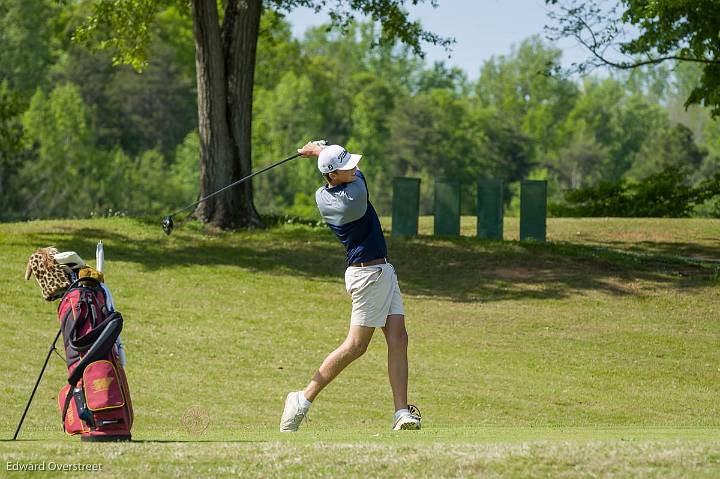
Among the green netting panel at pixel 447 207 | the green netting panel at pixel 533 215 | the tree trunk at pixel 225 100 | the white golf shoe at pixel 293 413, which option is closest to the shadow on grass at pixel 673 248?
the green netting panel at pixel 533 215

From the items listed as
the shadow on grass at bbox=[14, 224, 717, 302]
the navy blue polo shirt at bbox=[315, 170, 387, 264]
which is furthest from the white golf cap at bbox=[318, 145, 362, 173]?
the shadow on grass at bbox=[14, 224, 717, 302]

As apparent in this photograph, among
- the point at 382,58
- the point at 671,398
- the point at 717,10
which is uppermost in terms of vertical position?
the point at 382,58

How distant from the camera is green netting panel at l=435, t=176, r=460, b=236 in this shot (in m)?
25.8

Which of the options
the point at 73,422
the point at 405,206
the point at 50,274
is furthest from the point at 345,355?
the point at 405,206

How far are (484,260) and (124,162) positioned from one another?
207ft

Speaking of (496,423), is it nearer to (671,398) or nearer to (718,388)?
(671,398)

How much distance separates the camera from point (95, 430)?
8180mm

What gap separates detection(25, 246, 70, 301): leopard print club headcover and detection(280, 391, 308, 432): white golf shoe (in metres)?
1.86

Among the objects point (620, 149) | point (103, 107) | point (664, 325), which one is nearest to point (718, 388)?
point (664, 325)

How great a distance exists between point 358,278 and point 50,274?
2.16 meters

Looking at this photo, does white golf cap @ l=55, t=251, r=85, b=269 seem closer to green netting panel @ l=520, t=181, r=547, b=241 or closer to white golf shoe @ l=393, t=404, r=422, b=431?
white golf shoe @ l=393, t=404, r=422, b=431

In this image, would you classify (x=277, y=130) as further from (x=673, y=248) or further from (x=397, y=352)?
(x=397, y=352)

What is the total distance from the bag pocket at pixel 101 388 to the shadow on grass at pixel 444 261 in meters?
13.0

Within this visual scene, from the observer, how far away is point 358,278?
9281 mm
